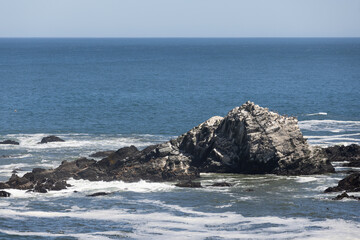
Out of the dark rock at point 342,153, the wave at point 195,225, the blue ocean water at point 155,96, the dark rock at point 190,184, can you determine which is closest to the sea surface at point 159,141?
the wave at point 195,225

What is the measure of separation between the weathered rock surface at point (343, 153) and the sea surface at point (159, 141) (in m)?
3.57

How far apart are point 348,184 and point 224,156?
11.3 meters

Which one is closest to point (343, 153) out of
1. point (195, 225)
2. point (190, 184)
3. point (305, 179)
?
point (305, 179)

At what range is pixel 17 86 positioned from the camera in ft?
445

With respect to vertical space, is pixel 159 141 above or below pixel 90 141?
above

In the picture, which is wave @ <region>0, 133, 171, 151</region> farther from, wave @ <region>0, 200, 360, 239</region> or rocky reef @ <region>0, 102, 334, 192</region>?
wave @ <region>0, 200, 360, 239</region>

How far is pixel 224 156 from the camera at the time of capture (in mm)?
51250

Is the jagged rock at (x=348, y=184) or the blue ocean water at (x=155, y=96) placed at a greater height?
the jagged rock at (x=348, y=184)

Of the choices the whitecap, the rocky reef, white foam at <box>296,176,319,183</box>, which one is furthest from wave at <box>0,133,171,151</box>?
the whitecap

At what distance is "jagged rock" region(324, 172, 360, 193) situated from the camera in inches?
1725

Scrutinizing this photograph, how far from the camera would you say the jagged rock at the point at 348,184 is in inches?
1725

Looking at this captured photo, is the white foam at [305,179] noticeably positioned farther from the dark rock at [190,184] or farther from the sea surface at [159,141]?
the dark rock at [190,184]

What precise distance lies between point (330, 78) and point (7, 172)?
376 ft

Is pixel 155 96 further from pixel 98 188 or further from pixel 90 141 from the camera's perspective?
pixel 98 188
